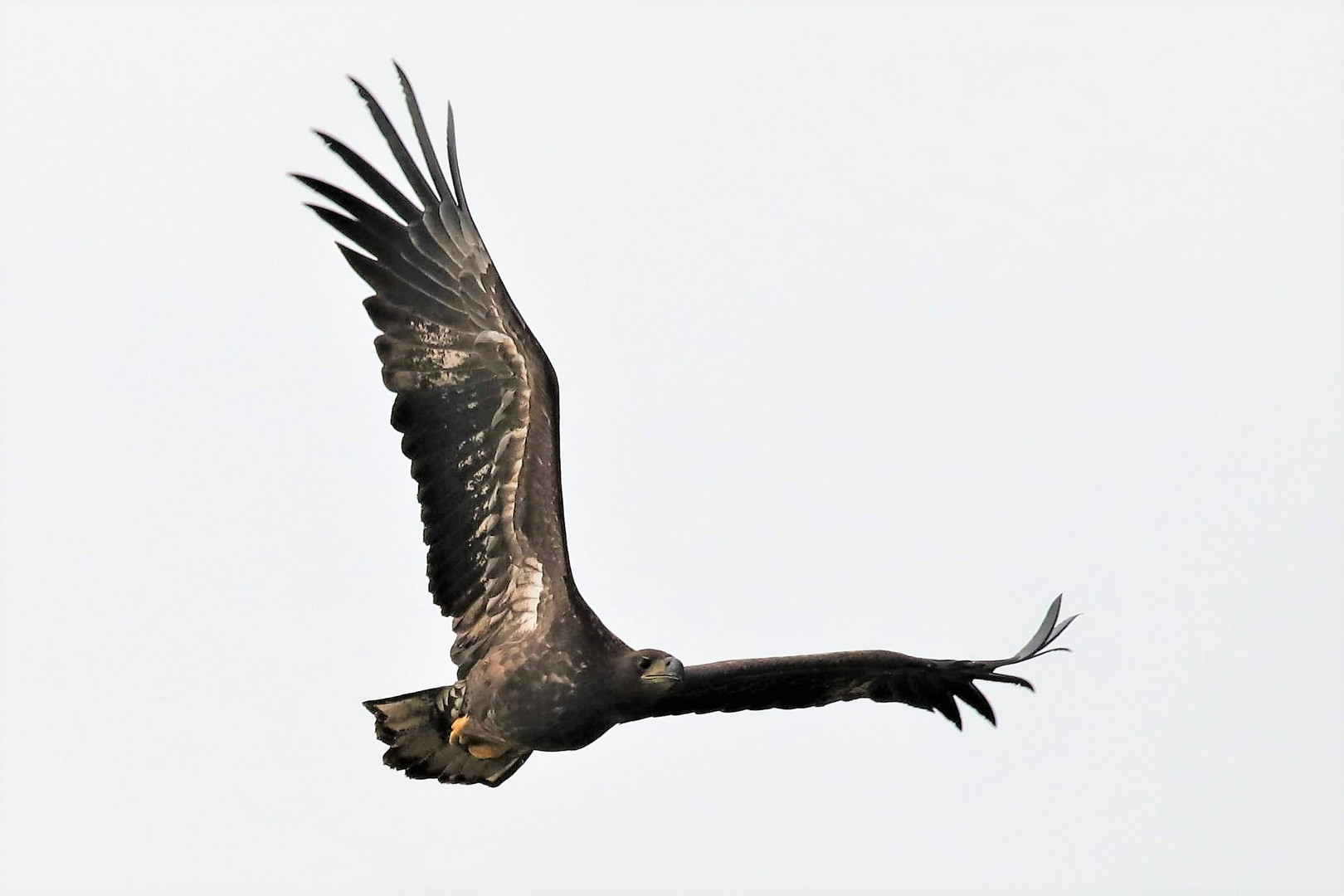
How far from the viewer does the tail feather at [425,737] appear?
1578 centimetres

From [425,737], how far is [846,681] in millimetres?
2817

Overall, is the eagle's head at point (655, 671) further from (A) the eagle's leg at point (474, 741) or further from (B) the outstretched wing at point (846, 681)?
(A) the eagle's leg at point (474, 741)

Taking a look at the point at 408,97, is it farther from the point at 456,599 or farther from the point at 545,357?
the point at 456,599

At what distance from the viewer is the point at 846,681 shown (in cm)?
1647

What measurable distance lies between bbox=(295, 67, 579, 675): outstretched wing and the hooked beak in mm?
795

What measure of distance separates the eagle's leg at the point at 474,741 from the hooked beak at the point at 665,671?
4.08 feet

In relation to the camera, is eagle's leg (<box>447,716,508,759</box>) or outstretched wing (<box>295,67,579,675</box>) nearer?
outstretched wing (<box>295,67,579,675</box>)

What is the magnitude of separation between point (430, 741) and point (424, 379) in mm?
2353

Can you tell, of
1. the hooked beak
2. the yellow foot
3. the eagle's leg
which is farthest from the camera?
the yellow foot

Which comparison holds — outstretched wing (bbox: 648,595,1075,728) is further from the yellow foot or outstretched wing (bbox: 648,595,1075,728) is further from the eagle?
the yellow foot

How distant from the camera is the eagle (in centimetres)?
1507

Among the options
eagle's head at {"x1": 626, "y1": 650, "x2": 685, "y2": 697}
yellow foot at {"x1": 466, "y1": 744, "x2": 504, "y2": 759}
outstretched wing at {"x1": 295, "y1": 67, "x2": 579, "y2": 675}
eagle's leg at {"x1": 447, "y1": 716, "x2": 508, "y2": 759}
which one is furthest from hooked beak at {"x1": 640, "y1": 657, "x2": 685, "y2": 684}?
yellow foot at {"x1": 466, "y1": 744, "x2": 504, "y2": 759}

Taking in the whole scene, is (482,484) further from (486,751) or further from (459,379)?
(486,751)

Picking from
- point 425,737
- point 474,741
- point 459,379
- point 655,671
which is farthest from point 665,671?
point 459,379
